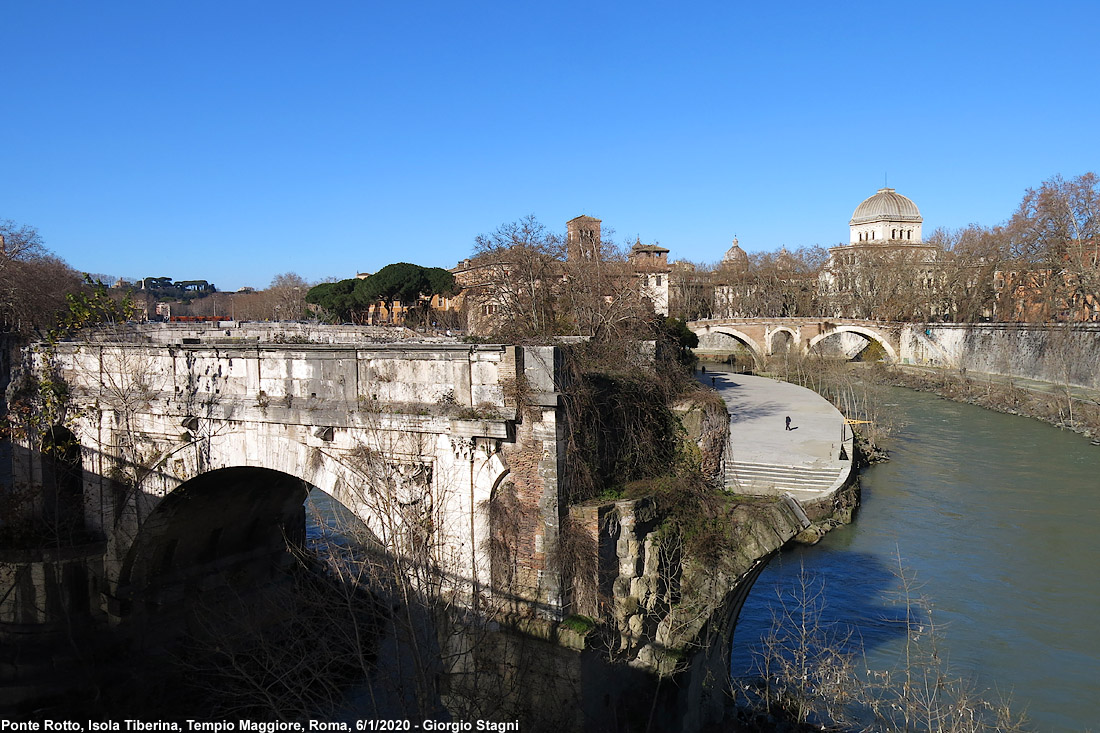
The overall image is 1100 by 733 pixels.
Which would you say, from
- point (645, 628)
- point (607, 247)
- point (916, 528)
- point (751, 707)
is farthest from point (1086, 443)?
point (645, 628)

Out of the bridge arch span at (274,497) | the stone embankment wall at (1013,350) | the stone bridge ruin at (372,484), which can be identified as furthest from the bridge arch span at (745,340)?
the stone bridge ruin at (372,484)

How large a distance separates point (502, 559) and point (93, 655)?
6.32m

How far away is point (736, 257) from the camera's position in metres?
70.4

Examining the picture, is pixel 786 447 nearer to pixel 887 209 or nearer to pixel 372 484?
pixel 372 484

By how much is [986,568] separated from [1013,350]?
27759 mm

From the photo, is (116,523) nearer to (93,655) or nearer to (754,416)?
(93,655)

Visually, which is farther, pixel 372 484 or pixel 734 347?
pixel 734 347

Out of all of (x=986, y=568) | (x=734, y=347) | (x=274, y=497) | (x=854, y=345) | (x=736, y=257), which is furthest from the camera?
(x=736, y=257)

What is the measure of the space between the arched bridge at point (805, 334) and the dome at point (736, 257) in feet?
33.6

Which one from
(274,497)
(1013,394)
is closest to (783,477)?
(274,497)

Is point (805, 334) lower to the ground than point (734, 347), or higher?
higher

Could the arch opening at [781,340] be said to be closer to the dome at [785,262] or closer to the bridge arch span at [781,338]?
the bridge arch span at [781,338]

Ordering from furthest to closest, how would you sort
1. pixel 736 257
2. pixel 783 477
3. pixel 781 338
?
pixel 736 257
pixel 781 338
pixel 783 477

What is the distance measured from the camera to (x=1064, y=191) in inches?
1342
